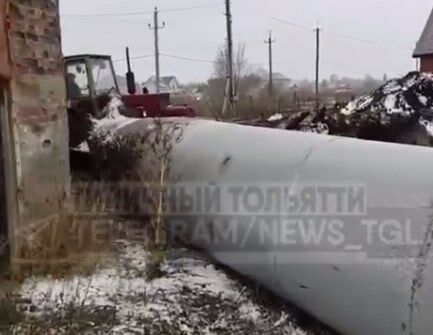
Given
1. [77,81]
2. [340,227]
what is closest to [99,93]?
[77,81]

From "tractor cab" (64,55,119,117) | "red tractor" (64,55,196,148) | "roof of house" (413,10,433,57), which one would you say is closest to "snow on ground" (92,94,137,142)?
"red tractor" (64,55,196,148)

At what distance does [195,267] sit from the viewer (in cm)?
467

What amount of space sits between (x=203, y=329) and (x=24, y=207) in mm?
1669

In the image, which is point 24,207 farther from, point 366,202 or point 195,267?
point 366,202

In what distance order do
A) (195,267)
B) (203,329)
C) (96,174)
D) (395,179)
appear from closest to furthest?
(395,179)
(203,329)
(195,267)
(96,174)

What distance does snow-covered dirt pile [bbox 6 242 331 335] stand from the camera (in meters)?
3.70

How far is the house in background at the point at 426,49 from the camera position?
25.7 m

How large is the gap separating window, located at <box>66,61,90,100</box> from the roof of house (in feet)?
63.1

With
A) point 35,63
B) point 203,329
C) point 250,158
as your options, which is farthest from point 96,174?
point 203,329

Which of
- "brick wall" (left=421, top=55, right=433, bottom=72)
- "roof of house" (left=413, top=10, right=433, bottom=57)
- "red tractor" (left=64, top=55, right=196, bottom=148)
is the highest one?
"roof of house" (left=413, top=10, right=433, bottom=57)

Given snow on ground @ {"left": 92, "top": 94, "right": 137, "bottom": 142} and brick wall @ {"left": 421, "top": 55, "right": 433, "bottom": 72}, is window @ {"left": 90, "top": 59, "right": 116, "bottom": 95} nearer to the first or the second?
snow on ground @ {"left": 92, "top": 94, "right": 137, "bottom": 142}

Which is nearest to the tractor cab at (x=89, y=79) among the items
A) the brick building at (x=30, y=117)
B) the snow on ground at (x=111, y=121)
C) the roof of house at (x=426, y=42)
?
the snow on ground at (x=111, y=121)

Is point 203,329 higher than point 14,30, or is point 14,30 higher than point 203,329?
point 14,30

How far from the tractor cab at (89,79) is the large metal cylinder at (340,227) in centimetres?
431
